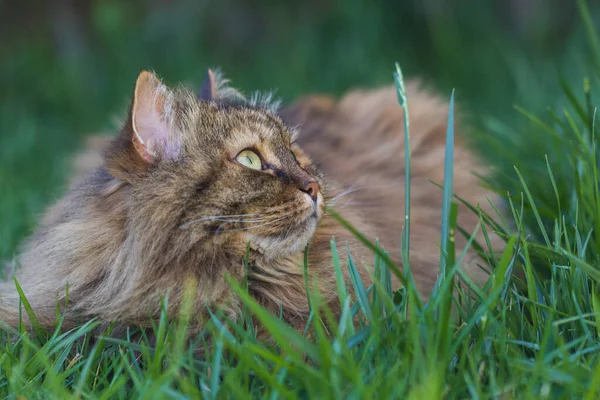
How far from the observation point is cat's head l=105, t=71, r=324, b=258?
5.75 ft

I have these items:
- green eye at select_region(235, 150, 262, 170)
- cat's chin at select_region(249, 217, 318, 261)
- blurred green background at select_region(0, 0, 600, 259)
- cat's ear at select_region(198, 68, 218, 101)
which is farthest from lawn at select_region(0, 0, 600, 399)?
cat's ear at select_region(198, 68, 218, 101)

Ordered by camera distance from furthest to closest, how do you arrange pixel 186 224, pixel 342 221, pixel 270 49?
1. pixel 270 49
2. pixel 186 224
3. pixel 342 221

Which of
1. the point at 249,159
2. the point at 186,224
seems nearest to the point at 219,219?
the point at 186,224

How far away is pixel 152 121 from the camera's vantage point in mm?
1846

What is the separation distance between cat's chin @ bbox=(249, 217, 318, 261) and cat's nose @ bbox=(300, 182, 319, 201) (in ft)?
A: 0.19

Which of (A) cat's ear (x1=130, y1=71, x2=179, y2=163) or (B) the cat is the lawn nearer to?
(B) the cat

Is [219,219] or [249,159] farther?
[249,159]

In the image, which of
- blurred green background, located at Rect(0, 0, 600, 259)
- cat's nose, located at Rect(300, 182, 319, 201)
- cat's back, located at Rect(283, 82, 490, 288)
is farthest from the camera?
blurred green background, located at Rect(0, 0, 600, 259)

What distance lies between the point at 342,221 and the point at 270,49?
14.8 feet

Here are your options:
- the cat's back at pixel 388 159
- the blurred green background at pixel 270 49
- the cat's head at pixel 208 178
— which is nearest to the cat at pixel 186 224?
the cat's head at pixel 208 178

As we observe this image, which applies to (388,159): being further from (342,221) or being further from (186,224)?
(342,221)

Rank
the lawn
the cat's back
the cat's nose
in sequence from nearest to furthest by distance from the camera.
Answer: the lawn < the cat's nose < the cat's back

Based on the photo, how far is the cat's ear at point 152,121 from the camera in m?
1.78

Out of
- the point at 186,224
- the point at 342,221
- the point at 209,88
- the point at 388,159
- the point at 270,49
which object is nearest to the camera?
the point at 342,221
